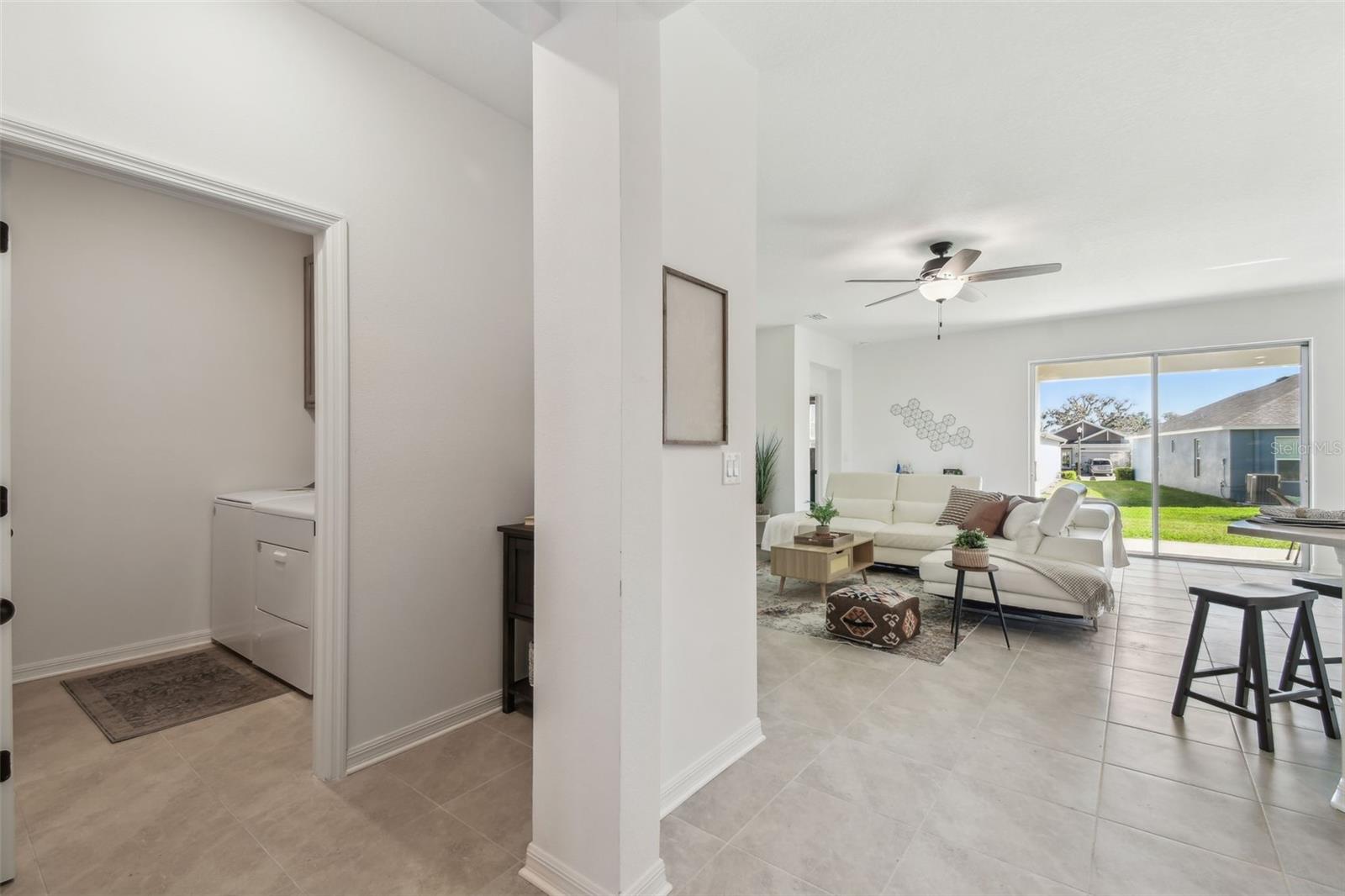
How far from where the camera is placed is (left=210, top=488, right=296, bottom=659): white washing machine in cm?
303

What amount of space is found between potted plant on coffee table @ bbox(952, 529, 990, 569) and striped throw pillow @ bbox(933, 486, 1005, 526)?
6.81 ft

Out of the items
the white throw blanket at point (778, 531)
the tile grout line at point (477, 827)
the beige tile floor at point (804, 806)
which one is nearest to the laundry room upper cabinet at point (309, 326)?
the beige tile floor at point (804, 806)

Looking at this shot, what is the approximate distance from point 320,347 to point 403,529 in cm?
75

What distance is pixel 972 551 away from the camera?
11.7 feet

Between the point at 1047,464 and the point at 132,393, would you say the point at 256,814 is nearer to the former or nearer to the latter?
the point at 132,393

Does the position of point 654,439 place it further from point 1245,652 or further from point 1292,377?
point 1292,377

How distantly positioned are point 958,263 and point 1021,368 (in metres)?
3.95

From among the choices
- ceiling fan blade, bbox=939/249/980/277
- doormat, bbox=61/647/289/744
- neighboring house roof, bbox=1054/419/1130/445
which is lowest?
doormat, bbox=61/647/289/744

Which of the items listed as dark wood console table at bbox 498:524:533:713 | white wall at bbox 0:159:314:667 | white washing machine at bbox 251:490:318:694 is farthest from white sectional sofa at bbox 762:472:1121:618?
white wall at bbox 0:159:314:667

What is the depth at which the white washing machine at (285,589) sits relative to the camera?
2.57m

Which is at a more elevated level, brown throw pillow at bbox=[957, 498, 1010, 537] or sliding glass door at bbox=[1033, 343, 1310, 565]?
sliding glass door at bbox=[1033, 343, 1310, 565]

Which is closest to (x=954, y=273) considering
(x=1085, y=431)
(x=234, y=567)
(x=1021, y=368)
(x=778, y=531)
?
(x=778, y=531)

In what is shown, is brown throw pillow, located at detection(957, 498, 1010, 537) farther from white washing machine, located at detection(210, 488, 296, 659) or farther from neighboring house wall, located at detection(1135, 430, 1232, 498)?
white washing machine, located at detection(210, 488, 296, 659)

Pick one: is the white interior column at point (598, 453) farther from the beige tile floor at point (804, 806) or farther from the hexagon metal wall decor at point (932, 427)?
the hexagon metal wall decor at point (932, 427)
